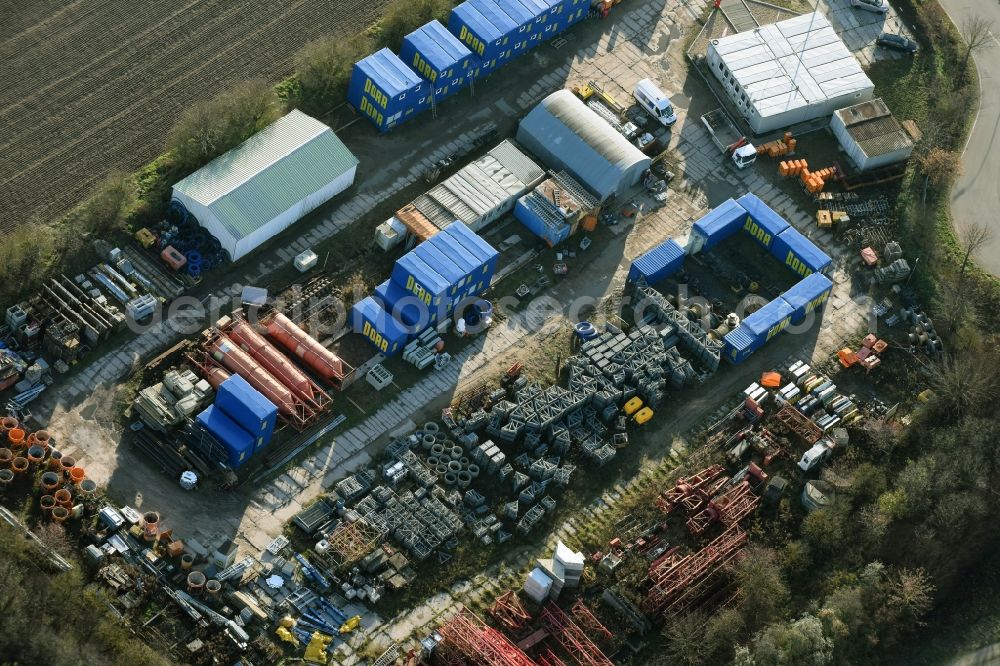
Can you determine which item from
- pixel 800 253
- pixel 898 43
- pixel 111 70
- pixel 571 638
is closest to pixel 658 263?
pixel 800 253

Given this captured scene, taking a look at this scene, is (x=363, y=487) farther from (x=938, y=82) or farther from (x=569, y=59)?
(x=938, y=82)

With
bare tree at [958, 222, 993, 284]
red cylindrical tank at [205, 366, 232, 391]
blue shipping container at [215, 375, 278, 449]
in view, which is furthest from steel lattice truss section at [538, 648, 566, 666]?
bare tree at [958, 222, 993, 284]

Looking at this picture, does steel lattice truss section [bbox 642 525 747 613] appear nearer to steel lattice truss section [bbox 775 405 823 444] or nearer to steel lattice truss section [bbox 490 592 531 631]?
steel lattice truss section [bbox 490 592 531 631]

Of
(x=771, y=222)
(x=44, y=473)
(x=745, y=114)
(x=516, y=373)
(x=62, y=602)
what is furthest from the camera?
(x=745, y=114)

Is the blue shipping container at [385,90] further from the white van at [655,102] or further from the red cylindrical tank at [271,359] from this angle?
the red cylindrical tank at [271,359]

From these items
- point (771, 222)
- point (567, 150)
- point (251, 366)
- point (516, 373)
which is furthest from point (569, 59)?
point (251, 366)

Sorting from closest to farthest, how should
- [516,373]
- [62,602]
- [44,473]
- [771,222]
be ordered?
[62,602], [44,473], [516,373], [771,222]
